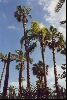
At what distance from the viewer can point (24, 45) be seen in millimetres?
45562

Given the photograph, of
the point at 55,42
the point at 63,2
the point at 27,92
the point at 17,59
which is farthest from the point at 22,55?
the point at 63,2

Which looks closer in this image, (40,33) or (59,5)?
(59,5)

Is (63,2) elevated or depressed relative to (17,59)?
depressed

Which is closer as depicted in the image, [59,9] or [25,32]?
[59,9]

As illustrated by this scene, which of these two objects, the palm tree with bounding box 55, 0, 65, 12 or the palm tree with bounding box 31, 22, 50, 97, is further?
the palm tree with bounding box 31, 22, 50, 97

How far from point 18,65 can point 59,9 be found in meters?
41.2

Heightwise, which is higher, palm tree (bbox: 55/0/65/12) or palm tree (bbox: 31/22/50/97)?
palm tree (bbox: 31/22/50/97)

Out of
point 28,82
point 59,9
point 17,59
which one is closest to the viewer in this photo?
point 59,9

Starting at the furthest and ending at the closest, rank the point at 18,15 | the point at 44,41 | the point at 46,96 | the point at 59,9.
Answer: the point at 18,15, the point at 44,41, the point at 46,96, the point at 59,9

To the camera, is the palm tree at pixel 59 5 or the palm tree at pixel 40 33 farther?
the palm tree at pixel 40 33

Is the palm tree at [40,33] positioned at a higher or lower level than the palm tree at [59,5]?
higher

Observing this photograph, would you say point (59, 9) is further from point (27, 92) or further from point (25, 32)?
point (25, 32)

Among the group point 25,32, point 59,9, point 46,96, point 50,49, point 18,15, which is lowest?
point 46,96

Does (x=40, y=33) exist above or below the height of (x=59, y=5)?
above
